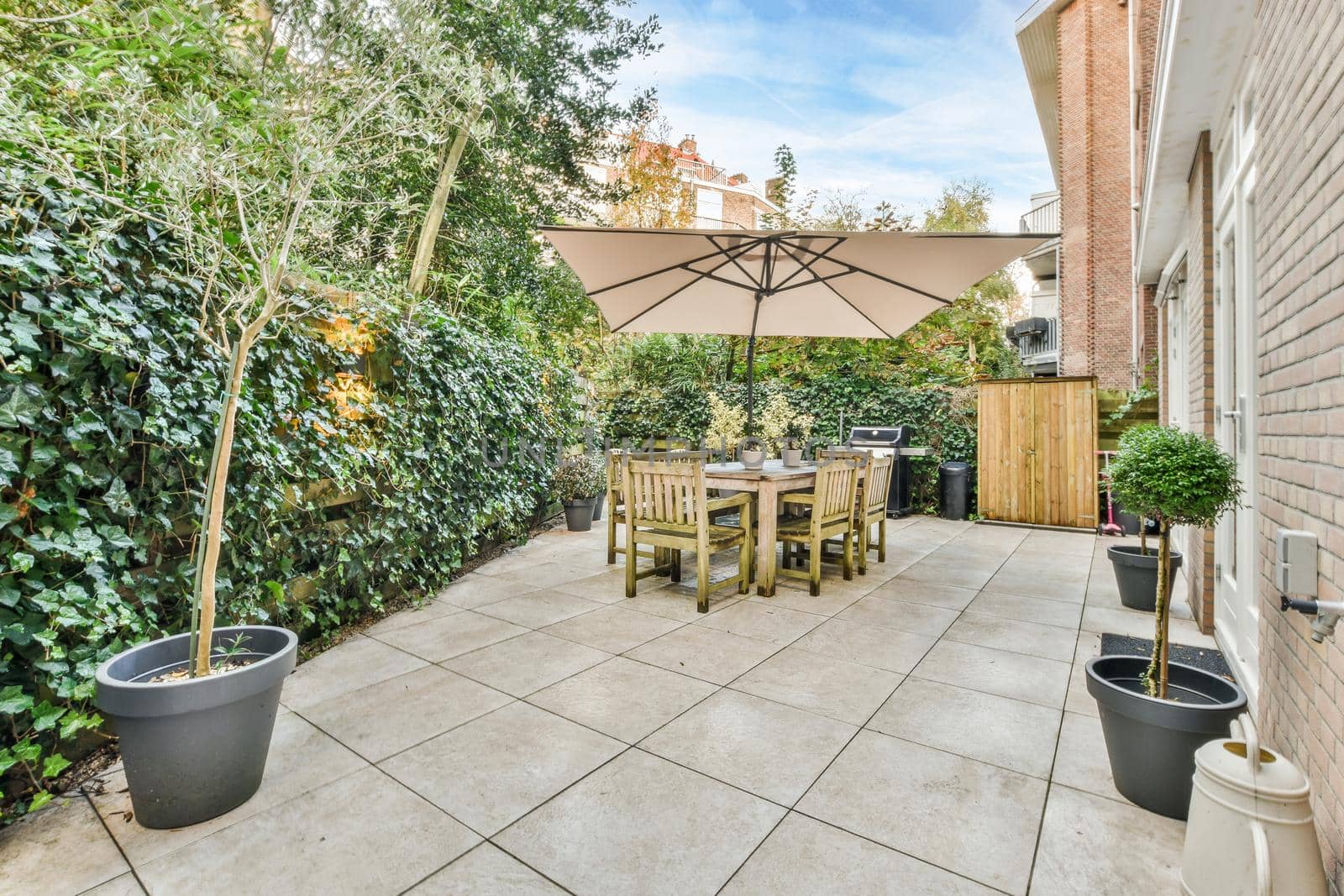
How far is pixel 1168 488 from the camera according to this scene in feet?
6.21

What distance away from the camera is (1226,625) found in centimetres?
297

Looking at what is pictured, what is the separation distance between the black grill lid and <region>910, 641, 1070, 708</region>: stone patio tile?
14.6 feet

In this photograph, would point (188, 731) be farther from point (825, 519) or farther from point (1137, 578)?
point (1137, 578)

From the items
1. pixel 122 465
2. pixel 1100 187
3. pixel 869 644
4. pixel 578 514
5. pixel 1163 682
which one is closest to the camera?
pixel 1163 682

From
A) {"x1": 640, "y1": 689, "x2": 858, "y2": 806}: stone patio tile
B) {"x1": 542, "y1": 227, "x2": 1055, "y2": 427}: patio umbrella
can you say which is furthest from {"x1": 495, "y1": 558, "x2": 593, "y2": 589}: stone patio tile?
{"x1": 640, "y1": 689, "x2": 858, "y2": 806}: stone patio tile

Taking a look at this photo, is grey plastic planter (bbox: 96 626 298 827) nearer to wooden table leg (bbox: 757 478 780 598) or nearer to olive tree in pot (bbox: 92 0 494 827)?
olive tree in pot (bbox: 92 0 494 827)

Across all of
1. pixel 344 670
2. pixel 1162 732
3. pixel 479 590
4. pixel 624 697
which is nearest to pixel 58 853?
pixel 344 670

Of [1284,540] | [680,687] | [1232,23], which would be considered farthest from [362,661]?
[1232,23]

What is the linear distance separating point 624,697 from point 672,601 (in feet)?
4.54

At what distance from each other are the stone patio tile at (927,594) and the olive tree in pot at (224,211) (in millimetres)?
3311

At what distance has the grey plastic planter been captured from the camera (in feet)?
5.18

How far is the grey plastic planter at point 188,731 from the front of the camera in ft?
5.18

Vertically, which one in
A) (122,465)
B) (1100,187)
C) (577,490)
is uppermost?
(1100,187)

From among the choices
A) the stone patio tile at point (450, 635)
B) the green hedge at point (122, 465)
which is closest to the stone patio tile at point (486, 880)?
the green hedge at point (122, 465)
